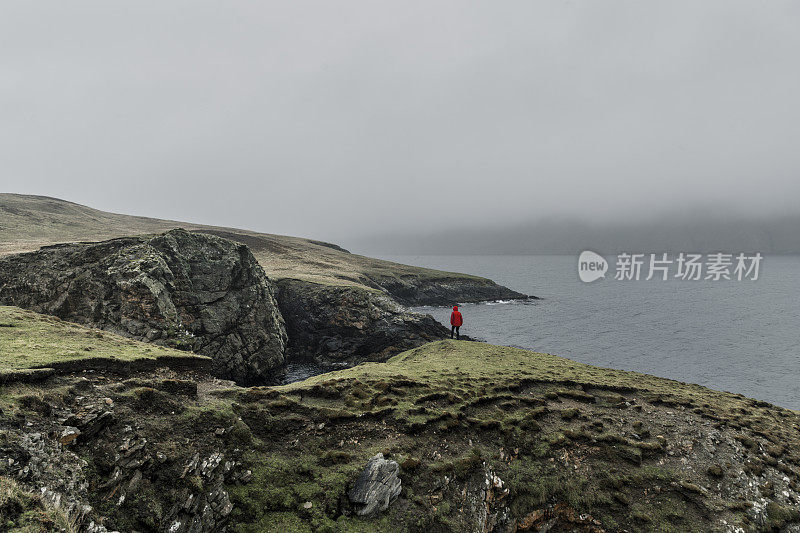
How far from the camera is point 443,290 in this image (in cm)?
13312

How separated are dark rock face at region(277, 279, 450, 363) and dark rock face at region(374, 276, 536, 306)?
56970 mm

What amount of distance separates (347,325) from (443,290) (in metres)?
82.5

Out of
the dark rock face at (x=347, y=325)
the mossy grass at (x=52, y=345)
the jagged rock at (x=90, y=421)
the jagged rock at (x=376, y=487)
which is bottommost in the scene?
the dark rock face at (x=347, y=325)

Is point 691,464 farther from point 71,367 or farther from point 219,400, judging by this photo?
point 71,367

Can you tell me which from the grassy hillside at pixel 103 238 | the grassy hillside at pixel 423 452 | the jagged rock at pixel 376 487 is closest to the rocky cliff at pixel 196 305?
the grassy hillside at pixel 423 452

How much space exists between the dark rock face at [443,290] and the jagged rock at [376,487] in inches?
4081

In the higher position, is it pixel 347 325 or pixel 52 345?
pixel 52 345

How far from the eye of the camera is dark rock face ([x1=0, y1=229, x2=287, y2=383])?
3056cm

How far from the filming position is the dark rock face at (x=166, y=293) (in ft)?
100

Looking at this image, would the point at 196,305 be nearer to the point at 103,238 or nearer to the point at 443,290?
the point at 103,238

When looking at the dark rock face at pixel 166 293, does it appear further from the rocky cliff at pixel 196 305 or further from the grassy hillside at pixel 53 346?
the grassy hillside at pixel 53 346

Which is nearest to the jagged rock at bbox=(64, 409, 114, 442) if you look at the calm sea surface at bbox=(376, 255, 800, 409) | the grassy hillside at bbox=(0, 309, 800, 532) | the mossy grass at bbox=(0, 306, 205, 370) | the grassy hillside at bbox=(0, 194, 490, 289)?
the grassy hillside at bbox=(0, 309, 800, 532)

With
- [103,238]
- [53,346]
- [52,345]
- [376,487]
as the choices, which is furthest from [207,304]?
[103,238]

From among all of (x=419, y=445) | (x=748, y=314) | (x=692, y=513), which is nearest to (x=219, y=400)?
(x=419, y=445)
